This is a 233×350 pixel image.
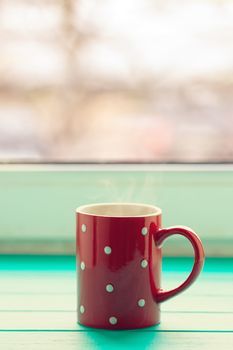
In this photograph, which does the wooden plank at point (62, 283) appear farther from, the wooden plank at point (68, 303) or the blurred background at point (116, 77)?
the blurred background at point (116, 77)

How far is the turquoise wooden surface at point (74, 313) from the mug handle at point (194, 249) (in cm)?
4

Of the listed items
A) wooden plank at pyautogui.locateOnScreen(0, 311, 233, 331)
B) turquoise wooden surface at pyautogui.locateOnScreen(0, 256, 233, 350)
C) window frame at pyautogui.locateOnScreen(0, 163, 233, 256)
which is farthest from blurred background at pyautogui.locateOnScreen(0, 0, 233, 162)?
wooden plank at pyautogui.locateOnScreen(0, 311, 233, 331)

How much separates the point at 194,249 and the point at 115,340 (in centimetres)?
12

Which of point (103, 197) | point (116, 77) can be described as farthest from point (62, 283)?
point (116, 77)

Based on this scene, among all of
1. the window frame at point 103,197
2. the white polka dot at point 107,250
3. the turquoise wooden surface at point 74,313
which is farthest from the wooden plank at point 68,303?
the window frame at point 103,197

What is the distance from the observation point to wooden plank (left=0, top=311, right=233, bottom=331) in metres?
0.73

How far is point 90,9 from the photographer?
111 centimetres

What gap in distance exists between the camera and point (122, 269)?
71 cm

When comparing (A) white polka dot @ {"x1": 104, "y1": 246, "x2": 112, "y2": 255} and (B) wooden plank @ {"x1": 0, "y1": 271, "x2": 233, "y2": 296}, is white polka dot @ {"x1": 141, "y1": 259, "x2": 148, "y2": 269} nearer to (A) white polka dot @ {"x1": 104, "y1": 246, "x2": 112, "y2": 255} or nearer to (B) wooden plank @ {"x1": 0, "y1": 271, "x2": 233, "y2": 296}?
(A) white polka dot @ {"x1": 104, "y1": 246, "x2": 112, "y2": 255}

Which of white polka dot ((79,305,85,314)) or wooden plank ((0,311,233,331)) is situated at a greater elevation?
white polka dot ((79,305,85,314))

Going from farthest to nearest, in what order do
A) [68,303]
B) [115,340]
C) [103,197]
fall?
1. [103,197]
2. [68,303]
3. [115,340]

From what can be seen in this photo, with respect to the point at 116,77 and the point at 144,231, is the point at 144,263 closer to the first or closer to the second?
the point at 144,231

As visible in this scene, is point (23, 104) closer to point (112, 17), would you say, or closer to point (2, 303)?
point (112, 17)

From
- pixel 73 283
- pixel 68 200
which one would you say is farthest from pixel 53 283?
pixel 68 200
